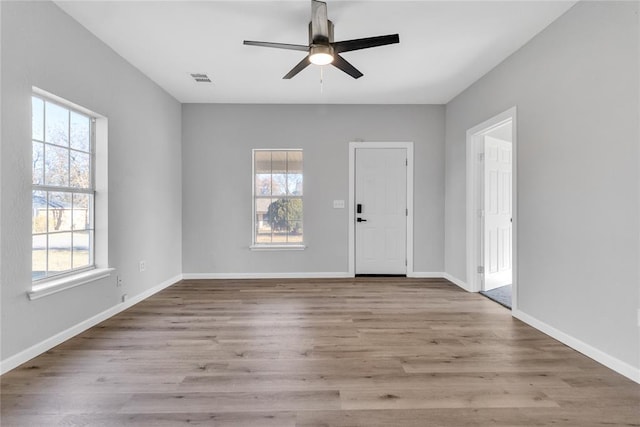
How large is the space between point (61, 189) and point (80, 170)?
350 millimetres

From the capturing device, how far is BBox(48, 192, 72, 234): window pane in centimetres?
261

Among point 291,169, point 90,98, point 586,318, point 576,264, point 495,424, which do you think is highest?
point 90,98

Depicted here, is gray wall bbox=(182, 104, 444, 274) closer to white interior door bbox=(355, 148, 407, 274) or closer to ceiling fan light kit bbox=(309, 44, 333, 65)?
white interior door bbox=(355, 148, 407, 274)

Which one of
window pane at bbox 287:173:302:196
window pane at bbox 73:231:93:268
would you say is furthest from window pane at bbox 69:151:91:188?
window pane at bbox 287:173:302:196

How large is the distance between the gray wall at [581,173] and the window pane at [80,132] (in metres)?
→ 4.26

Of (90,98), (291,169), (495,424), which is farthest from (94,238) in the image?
(495,424)

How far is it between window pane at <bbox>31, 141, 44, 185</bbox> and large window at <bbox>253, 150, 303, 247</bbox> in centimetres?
277

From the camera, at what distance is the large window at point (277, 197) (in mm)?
5027

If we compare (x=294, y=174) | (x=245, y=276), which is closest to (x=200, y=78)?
(x=294, y=174)

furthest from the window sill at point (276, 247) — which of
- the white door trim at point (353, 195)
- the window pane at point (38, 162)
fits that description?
the window pane at point (38, 162)

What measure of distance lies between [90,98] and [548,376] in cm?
433

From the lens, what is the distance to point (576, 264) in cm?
249

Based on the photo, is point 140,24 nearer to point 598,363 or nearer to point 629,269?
point 629,269

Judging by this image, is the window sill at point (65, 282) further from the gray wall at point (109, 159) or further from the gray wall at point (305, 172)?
the gray wall at point (305, 172)
